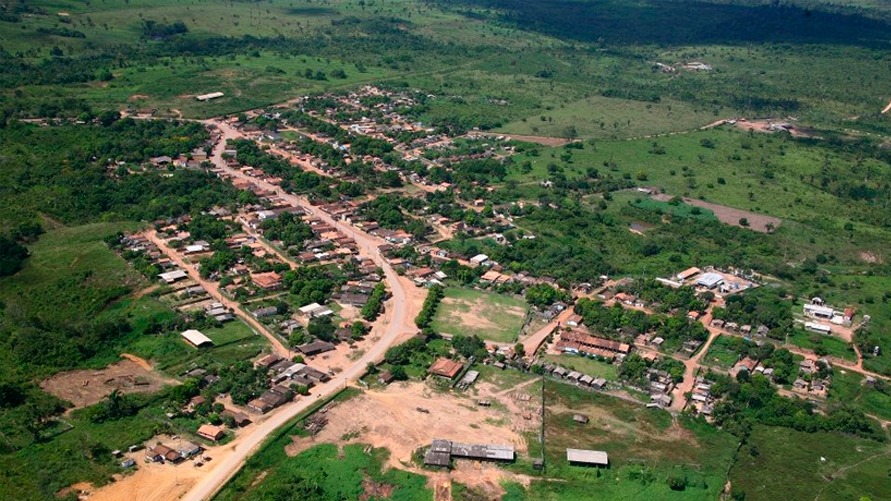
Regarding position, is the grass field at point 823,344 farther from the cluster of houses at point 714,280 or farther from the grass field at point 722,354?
the cluster of houses at point 714,280

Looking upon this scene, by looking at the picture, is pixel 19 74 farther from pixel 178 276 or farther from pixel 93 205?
pixel 178 276

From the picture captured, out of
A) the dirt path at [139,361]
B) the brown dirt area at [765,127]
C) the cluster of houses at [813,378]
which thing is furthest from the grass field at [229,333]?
the brown dirt area at [765,127]

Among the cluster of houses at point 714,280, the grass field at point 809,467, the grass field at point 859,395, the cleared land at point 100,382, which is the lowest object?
the cleared land at point 100,382

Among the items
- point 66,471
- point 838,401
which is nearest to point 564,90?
point 838,401

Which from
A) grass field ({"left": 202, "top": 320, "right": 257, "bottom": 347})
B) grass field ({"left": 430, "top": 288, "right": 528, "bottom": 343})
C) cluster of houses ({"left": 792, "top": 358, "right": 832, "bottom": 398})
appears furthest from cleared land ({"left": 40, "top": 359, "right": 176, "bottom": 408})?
cluster of houses ({"left": 792, "top": 358, "right": 832, "bottom": 398})

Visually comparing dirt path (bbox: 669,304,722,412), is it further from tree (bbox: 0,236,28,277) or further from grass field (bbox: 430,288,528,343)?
tree (bbox: 0,236,28,277)
